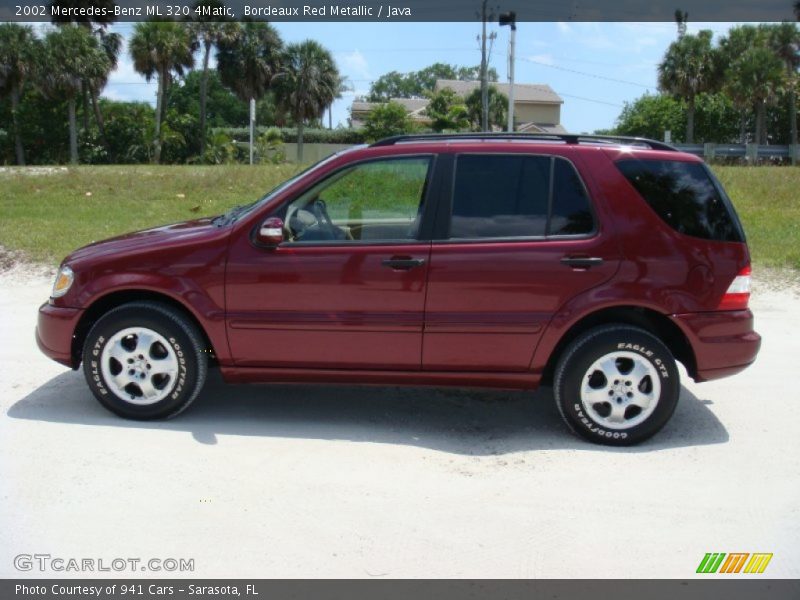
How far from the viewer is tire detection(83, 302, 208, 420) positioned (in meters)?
4.88

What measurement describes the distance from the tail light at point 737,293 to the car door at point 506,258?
707 mm

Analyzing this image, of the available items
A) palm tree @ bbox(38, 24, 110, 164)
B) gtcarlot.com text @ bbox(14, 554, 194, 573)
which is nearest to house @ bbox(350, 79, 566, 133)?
palm tree @ bbox(38, 24, 110, 164)

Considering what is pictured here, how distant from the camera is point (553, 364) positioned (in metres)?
4.93

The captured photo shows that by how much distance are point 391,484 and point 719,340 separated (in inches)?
84.6

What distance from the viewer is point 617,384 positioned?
4.72 m

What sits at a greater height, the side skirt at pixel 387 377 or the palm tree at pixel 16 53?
the palm tree at pixel 16 53

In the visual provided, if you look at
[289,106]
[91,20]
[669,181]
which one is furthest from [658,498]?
[289,106]

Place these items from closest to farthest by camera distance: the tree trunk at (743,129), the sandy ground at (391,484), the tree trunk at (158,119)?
the sandy ground at (391,484), the tree trunk at (158,119), the tree trunk at (743,129)

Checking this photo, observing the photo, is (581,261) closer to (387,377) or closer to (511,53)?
(387,377)

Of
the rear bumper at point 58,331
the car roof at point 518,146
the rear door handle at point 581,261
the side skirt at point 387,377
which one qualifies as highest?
the car roof at point 518,146

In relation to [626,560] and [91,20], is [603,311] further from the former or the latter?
[91,20]

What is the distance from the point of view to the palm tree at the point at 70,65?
128 feet

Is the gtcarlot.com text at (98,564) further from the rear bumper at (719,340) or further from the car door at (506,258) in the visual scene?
the rear bumper at (719,340)

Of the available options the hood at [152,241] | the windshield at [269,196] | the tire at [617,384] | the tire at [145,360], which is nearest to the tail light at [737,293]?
the tire at [617,384]
